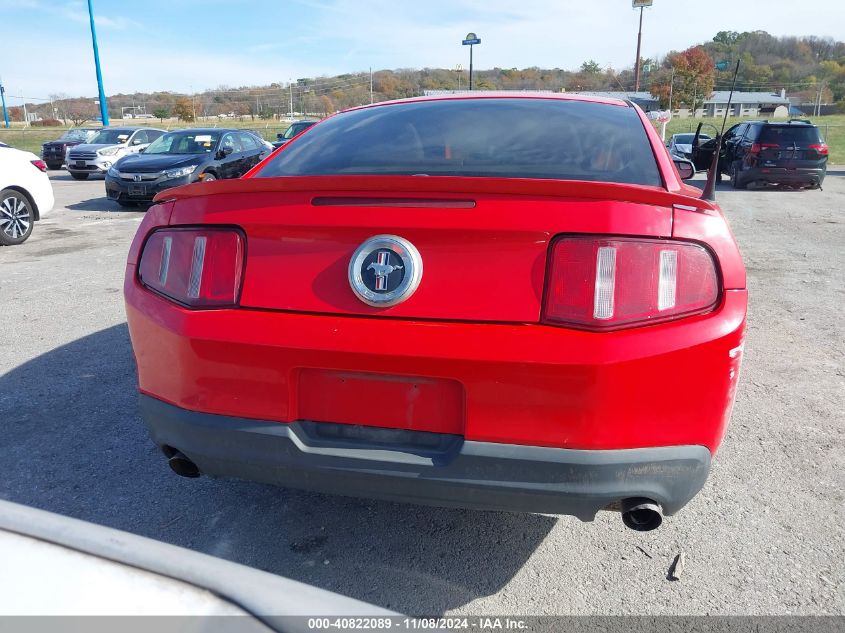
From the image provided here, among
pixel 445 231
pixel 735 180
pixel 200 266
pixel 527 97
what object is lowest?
pixel 735 180

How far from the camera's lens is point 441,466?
6.12 ft

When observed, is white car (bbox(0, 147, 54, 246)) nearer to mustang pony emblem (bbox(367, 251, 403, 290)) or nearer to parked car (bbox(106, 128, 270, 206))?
parked car (bbox(106, 128, 270, 206))

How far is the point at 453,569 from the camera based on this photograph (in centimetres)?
233

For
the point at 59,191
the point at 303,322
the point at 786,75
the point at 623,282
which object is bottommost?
the point at 59,191

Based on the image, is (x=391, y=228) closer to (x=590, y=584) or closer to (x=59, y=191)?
(x=590, y=584)

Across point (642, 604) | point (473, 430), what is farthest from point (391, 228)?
point (642, 604)

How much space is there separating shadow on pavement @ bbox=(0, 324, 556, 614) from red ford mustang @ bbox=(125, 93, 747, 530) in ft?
1.58

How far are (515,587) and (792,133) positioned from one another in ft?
52.9

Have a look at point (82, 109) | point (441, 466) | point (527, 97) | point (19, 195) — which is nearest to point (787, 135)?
point (527, 97)

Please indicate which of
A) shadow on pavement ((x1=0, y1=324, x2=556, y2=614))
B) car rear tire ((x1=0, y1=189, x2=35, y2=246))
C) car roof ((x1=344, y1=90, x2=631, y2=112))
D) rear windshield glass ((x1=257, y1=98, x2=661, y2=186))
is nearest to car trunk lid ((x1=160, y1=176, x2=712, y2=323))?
rear windshield glass ((x1=257, y1=98, x2=661, y2=186))

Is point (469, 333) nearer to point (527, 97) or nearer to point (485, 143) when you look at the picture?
point (485, 143)

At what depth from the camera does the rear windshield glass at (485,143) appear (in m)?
2.42

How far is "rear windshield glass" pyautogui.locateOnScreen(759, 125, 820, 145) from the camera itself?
49.7ft

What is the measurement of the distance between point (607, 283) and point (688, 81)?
65.4 meters
